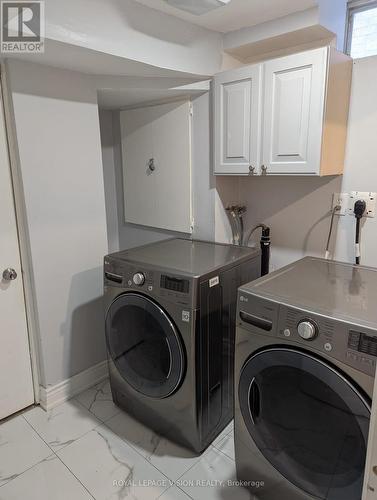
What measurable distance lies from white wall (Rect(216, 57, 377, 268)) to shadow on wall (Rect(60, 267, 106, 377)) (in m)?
0.92

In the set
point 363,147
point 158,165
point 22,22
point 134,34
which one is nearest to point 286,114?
point 363,147

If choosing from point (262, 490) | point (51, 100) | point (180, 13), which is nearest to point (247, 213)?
point (180, 13)

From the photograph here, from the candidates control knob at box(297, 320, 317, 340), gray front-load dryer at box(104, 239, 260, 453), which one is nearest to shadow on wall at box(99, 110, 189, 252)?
gray front-load dryer at box(104, 239, 260, 453)

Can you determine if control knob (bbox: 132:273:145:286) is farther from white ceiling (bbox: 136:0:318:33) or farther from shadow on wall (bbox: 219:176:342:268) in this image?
white ceiling (bbox: 136:0:318:33)

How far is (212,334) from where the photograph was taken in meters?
1.66

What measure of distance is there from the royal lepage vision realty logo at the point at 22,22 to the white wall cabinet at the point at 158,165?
1.05m

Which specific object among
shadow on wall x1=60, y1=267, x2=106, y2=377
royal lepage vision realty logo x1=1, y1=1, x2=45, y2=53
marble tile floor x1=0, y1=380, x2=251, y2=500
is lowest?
marble tile floor x1=0, y1=380, x2=251, y2=500

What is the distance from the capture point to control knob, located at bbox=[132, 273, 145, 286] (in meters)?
1.69

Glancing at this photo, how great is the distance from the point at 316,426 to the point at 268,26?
6.53ft

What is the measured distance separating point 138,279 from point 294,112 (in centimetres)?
117

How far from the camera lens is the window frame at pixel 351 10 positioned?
190 cm

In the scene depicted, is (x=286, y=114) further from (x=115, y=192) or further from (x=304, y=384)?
(x=115, y=192)

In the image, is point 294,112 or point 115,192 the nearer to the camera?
point 294,112

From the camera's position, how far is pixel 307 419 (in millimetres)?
1237
